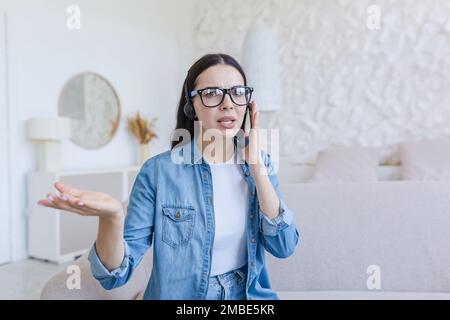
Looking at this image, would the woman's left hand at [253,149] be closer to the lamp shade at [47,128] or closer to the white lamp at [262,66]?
the white lamp at [262,66]

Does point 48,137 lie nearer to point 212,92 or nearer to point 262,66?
point 262,66

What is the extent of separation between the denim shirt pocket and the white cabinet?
2565mm

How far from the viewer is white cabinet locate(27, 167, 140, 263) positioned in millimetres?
3434

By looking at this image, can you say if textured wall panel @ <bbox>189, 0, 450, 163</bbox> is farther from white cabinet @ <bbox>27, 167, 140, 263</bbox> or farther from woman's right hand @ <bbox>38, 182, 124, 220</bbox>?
woman's right hand @ <bbox>38, 182, 124, 220</bbox>

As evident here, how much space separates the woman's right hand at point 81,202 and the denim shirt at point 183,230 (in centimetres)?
22

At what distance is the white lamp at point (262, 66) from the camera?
3.70 m

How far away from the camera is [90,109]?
4.12 metres

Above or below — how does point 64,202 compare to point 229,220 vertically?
above

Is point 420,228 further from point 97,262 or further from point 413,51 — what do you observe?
point 413,51

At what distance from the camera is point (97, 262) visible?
950 mm

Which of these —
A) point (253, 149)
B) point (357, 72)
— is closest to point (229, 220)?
point (253, 149)

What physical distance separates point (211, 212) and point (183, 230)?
0.30 feet

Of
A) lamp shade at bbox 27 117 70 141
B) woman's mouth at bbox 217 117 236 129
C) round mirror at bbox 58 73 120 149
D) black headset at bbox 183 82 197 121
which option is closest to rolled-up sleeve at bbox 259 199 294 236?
woman's mouth at bbox 217 117 236 129

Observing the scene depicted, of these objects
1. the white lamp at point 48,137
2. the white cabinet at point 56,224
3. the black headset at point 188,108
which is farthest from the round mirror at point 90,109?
the black headset at point 188,108
